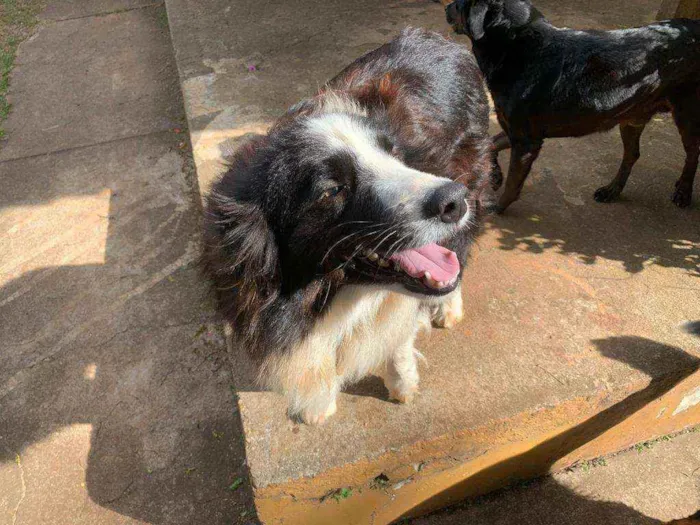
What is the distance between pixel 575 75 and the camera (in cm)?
264

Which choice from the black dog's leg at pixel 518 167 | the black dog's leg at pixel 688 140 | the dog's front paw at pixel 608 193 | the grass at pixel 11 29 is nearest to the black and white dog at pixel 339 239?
the black dog's leg at pixel 518 167

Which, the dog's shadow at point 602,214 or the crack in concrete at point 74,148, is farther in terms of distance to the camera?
the crack in concrete at point 74,148

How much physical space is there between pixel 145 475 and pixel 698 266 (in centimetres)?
305

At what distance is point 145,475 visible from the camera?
8.19 ft

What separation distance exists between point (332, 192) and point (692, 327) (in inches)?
70.7

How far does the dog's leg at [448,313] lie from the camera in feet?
7.74

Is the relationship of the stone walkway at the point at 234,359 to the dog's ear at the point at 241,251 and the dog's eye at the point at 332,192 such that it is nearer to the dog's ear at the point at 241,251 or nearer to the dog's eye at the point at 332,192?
the dog's ear at the point at 241,251

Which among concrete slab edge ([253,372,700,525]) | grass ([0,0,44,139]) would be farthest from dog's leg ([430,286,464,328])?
grass ([0,0,44,139])

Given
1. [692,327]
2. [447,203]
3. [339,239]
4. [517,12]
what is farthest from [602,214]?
[339,239]

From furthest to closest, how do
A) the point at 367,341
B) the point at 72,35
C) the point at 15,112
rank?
the point at 72,35
the point at 15,112
the point at 367,341

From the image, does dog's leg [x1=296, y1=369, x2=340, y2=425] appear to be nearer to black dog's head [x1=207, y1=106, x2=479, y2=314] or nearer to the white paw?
black dog's head [x1=207, y1=106, x2=479, y2=314]

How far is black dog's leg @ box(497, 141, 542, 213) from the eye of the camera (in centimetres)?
282

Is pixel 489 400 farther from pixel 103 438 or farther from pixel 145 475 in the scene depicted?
pixel 103 438

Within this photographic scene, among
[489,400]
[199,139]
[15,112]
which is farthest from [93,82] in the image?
[489,400]
